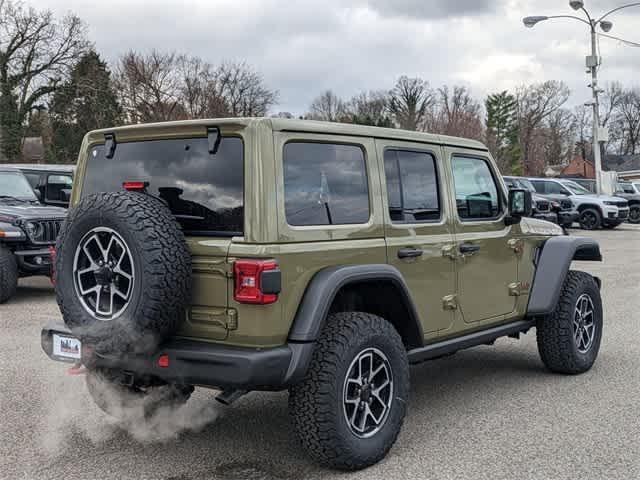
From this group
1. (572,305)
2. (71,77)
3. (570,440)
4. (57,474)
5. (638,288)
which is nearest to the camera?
(57,474)

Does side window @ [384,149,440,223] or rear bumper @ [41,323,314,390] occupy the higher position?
side window @ [384,149,440,223]

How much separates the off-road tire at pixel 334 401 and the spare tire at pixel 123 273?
765 mm

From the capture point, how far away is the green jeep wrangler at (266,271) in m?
3.80

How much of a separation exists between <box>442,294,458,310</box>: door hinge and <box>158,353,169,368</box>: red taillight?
1889mm

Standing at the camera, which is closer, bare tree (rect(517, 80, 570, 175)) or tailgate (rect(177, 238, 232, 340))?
tailgate (rect(177, 238, 232, 340))

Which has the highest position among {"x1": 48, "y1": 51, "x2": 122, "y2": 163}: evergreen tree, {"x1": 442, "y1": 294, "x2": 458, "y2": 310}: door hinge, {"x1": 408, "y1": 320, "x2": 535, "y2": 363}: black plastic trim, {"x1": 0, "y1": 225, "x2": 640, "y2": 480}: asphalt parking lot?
{"x1": 48, "y1": 51, "x2": 122, "y2": 163}: evergreen tree

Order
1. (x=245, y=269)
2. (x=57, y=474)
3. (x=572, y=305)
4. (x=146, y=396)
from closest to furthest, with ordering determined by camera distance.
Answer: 1. (x=245, y=269)
2. (x=57, y=474)
3. (x=146, y=396)
4. (x=572, y=305)

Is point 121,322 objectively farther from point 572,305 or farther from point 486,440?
point 572,305

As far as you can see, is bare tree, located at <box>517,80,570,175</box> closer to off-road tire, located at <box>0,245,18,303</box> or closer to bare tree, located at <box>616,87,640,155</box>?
bare tree, located at <box>616,87,640,155</box>

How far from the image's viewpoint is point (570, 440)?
4.62m

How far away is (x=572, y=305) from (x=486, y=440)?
1.90 m

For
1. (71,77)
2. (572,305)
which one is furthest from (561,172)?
(572,305)

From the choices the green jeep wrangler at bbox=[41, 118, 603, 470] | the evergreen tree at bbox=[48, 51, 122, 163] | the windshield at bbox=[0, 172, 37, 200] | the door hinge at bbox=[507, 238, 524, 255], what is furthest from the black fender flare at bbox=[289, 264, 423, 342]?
the evergreen tree at bbox=[48, 51, 122, 163]

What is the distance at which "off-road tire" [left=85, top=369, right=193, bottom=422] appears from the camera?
491 centimetres
